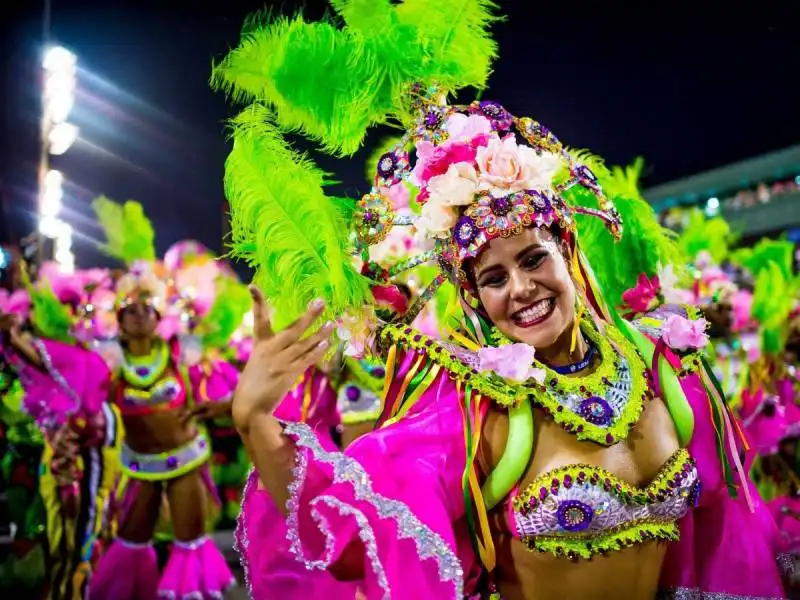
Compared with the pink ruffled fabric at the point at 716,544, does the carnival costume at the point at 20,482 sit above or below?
above

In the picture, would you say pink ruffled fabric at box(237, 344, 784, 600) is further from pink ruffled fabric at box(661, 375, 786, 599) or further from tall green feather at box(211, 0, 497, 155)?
tall green feather at box(211, 0, 497, 155)

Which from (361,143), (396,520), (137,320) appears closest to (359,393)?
(137,320)

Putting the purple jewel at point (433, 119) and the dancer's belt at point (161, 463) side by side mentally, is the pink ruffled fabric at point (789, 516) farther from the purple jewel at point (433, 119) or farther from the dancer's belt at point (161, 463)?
the purple jewel at point (433, 119)

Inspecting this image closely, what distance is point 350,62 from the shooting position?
6.30 ft

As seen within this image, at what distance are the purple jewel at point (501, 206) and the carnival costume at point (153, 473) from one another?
12.3 feet

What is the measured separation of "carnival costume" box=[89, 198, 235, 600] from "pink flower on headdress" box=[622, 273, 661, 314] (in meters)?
3.43

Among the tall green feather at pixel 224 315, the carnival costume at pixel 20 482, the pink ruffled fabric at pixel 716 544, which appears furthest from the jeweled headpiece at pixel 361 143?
the tall green feather at pixel 224 315

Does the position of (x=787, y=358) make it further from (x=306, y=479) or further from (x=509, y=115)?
(x=306, y=479)

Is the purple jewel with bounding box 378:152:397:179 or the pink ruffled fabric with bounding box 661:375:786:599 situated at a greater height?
the purple jewel with bounding box 378:152:397:179

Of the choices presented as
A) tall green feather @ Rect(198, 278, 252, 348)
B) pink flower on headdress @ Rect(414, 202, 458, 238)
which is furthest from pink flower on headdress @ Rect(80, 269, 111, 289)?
pink flower on headdress @ Rect(414, 202, 458, 238)

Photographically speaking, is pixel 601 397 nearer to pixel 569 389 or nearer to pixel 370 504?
pixel 569 389

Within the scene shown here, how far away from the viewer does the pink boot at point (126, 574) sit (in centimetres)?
487

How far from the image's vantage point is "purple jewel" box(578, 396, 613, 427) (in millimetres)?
1802

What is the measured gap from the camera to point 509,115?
2029 millimetres
